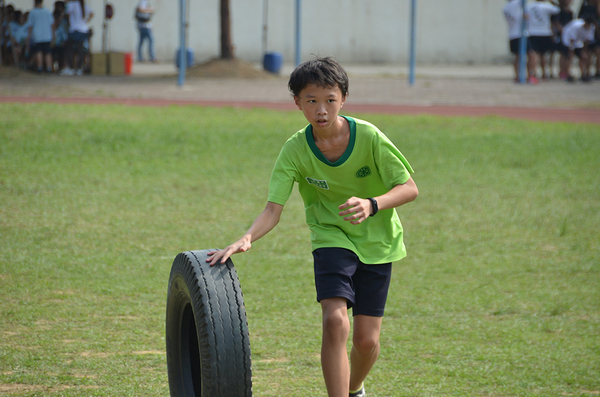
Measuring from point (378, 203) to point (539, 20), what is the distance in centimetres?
1804

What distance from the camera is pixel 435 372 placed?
12.2 feet

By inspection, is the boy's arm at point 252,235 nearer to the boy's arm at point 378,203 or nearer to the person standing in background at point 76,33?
the boy's arm at point 378,203

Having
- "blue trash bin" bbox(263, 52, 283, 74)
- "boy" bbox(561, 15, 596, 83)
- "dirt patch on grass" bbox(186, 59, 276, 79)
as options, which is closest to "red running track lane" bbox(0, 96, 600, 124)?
"boy" bbox(561, 15, 596, 83)

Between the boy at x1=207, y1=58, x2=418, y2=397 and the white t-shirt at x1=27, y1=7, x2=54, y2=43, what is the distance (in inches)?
750

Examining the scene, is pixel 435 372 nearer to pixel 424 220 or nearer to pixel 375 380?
pixel 375 380

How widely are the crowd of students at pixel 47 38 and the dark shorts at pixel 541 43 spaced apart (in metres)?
12.4

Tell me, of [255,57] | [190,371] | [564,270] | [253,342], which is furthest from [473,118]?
[255,57]

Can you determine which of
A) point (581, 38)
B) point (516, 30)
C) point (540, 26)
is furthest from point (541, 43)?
point (516, 30)

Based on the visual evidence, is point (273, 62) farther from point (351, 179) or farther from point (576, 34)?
point (351, 179)

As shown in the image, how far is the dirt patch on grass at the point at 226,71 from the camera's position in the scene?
848 inches

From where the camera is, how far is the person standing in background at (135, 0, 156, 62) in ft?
87.9

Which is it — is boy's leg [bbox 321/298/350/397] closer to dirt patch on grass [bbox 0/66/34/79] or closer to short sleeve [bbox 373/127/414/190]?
short sleeve [bbox 373/127/414/190]

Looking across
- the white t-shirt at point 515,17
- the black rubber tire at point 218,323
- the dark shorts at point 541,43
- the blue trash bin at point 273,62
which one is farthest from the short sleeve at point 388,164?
the blue trash bin at point 273,62

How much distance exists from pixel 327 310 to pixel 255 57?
27.8 meters
